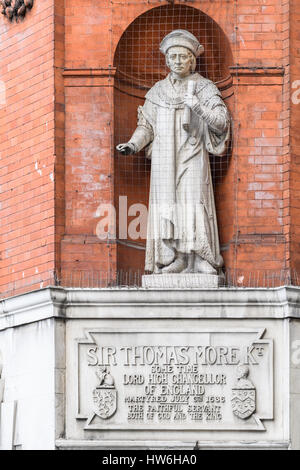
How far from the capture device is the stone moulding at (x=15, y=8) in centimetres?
2096

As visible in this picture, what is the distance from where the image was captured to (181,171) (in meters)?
20.2

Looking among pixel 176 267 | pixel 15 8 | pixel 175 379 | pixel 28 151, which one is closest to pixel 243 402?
pixel 175 379

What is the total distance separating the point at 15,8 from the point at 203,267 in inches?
159

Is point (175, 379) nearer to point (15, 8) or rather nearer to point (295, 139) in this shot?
point (295, 139)

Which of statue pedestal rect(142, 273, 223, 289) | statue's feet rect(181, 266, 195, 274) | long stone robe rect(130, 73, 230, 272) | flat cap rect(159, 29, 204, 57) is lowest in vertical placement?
statue pedestal rect(142, 273, 223, 289)

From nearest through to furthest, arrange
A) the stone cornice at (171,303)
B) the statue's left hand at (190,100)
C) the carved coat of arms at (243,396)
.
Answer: the carved coat of arms at (243,396), the stone cornice at (171,303), the statue's left hand at (190,100)

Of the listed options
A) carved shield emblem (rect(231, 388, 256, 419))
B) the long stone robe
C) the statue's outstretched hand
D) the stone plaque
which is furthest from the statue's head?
carved shield emblem (rect(231, 388, 256, 419))

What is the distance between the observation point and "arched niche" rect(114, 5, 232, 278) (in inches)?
813

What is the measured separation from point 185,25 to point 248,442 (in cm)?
516

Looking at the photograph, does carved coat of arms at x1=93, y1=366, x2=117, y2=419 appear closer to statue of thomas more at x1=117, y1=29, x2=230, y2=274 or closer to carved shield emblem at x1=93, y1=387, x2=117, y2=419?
carved shield emblem at x1=93, y1=387, x2=117, y2=419

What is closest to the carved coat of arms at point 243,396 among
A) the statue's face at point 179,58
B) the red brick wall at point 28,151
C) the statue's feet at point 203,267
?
the statue's feet at point 203,267

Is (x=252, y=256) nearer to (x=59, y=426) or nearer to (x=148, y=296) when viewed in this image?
(x=148, y=296)

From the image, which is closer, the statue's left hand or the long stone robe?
the long stone robe

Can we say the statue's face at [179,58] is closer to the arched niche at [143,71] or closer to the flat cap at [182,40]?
the flat cap at [182,40]
